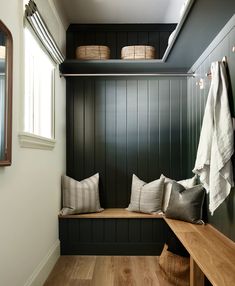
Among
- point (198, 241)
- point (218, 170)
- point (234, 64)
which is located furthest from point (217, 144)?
point (198, 241)

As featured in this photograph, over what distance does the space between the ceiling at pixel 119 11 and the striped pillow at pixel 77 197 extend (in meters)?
1.76

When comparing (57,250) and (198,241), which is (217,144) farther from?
(57,250)

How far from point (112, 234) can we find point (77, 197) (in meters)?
0.53

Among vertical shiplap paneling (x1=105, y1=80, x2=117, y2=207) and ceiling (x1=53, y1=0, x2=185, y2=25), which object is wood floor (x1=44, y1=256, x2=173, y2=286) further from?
ceiling (x1=53, y1=0, x2=185, y2=25)

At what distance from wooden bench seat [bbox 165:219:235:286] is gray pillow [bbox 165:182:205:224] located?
9 cm

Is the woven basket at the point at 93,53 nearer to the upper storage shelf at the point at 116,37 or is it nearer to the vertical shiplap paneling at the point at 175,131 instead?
the upper storage shelf at the point at 116,37

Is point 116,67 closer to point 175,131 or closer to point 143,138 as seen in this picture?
point 143,138

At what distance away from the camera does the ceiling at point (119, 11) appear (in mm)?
3043

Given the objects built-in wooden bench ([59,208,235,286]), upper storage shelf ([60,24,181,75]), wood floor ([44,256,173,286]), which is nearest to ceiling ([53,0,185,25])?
upper storage shelf ([60,24,181,75])

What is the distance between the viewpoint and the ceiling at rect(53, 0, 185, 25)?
9.98 feet

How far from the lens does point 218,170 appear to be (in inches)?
85.0

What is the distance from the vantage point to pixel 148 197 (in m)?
3.22

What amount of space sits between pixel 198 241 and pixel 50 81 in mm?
1925

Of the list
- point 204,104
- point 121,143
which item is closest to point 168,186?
point 121,143
